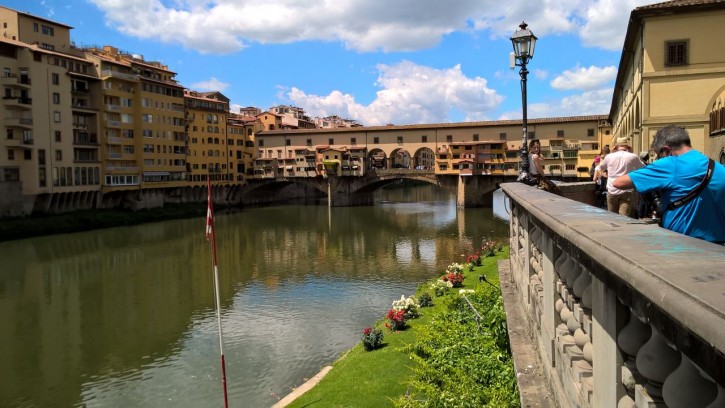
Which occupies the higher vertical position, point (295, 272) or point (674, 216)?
point (674, 216)

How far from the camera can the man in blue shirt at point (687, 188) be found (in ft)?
12.4

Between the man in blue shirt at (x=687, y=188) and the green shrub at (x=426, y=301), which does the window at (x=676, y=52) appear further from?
the man in blue shirt at (x=687, y=188)

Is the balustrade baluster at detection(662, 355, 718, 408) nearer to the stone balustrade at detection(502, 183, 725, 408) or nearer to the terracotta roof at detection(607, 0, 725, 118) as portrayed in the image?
the stone balustrade at detection(502, 183, 725, 408)

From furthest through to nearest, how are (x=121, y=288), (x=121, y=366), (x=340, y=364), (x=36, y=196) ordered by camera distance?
(x=36, y=196) → (x=121, y=288) → (x=121, y=366) → (x=340, y=364)

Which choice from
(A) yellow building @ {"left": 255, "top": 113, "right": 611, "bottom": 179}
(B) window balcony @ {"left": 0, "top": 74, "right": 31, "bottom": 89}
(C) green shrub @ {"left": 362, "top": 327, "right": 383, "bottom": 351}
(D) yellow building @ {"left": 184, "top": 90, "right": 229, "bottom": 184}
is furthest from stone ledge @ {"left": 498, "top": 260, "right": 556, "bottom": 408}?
(D) yellow building @ {"left": 184, "top": 90, "right": 229, "bottom": 184}

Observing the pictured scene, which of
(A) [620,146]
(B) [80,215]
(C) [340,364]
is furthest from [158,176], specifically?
(A) [620,146]

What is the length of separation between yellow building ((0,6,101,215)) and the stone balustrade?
5073cm

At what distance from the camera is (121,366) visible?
1620 cm

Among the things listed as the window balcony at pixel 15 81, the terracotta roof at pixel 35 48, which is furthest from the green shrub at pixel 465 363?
the terracotta roof at pixel 35 48

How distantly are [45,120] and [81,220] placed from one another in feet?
31.7

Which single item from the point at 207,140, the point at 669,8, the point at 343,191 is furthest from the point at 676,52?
the point at 207,140

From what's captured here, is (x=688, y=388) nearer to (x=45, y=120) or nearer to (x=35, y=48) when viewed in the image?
(x=45, y=120)

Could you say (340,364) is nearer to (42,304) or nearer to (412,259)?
(42,304)

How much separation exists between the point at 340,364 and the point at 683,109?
67.3 feet
